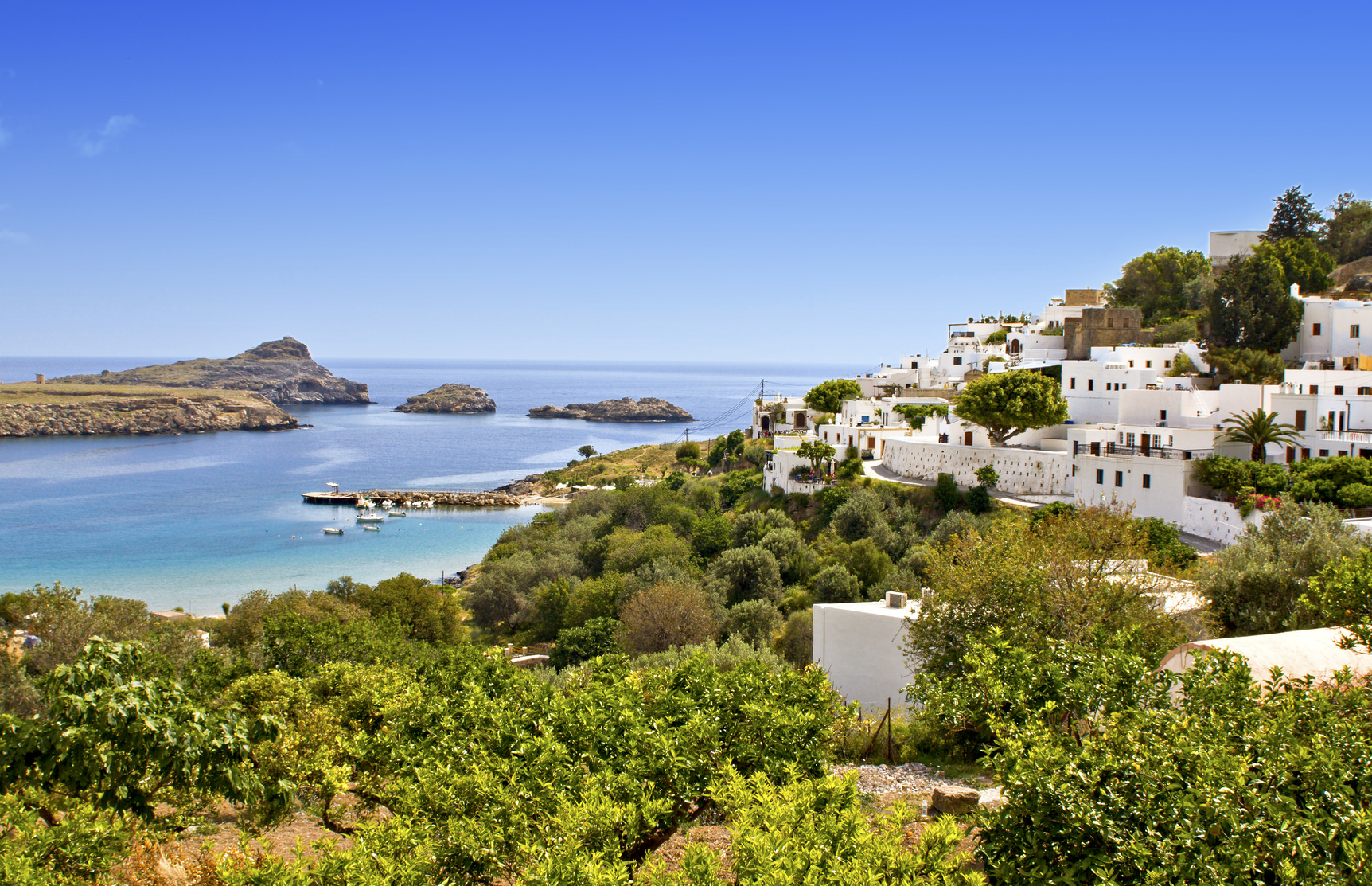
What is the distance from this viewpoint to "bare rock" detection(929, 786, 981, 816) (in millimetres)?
9070

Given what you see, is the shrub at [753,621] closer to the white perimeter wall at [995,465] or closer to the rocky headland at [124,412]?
the white perimeter wall at [995,465]

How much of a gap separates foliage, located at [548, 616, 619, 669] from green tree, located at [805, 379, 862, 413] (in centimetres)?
2765

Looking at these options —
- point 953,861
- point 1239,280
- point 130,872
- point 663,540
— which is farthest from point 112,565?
point 1239,280

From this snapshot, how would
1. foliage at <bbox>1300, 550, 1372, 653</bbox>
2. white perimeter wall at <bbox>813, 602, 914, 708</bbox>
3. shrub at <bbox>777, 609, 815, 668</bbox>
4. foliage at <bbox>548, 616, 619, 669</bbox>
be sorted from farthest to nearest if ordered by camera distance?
foliage at <bbox>548, 616, 619, 669</bbox> → shrub at <bbox>777, 609, 815, 668</bbox> → white perimeter wall at <bbox>813, 602, 914, 708</bbox> → foliage at <bbox>1300, 550, 1372, 653</bbox>

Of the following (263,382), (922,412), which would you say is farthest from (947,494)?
(263,382)

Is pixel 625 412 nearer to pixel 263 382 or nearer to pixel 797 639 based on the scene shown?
pixel 263 382

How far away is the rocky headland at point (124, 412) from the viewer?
123250 millimetres

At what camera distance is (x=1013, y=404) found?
109ft

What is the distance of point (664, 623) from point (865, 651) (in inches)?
362

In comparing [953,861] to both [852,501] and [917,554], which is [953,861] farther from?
[852,501]

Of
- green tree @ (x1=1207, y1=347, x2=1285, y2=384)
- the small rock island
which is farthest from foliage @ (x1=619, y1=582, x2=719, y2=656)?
the small rock island

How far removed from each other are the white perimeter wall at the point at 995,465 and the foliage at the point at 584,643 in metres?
15.6

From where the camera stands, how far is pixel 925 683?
1024cm

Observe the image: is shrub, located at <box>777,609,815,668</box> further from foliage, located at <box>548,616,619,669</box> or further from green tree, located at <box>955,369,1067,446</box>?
green tree, located at <box>955,369,1067,446</box>
